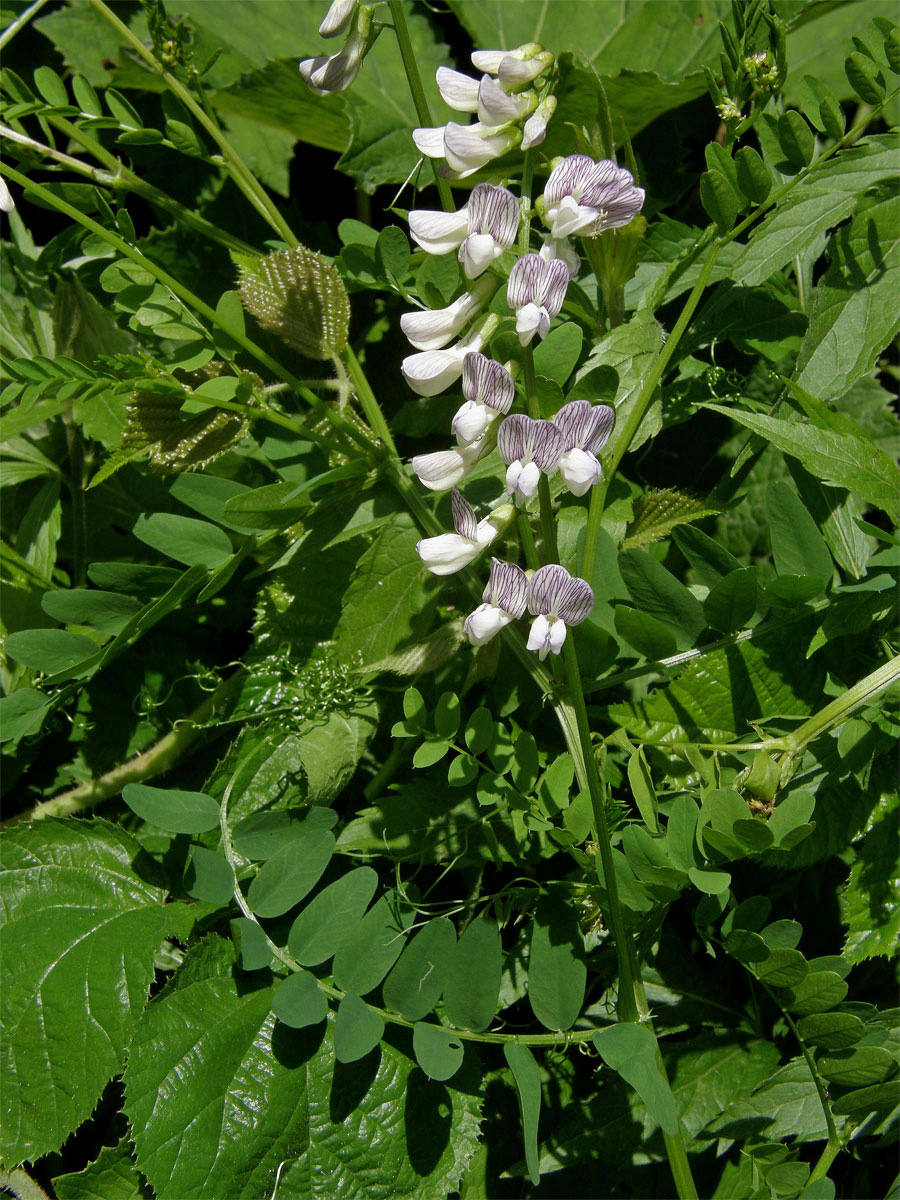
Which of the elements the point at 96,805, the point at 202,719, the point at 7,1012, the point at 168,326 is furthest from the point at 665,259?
the point at 7,1012

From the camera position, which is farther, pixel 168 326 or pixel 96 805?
pixel 96 805

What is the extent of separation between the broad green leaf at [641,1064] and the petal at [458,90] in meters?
1.07

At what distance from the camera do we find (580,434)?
979 millimetres

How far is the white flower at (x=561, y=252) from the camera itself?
0.98m

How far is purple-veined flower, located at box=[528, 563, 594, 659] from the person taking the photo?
972 mm

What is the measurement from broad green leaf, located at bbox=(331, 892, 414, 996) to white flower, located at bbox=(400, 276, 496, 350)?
738 millimetres

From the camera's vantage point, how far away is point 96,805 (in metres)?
1.61

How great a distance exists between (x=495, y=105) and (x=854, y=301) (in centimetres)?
67

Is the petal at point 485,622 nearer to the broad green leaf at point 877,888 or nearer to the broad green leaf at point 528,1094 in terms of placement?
the broad green leaf at point 528,1094

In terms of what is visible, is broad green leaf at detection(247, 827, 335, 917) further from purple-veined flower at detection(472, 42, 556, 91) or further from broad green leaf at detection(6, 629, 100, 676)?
purple-veined flower at detection(472, 42, 556, 91)

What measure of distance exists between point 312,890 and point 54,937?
0.40 metres

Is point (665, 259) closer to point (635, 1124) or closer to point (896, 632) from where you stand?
point (896, 632)

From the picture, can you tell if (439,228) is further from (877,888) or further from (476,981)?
(877,888)

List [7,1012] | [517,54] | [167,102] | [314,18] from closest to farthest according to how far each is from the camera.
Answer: [517,54] < [7,1012] < [167,102] < [314,18]
